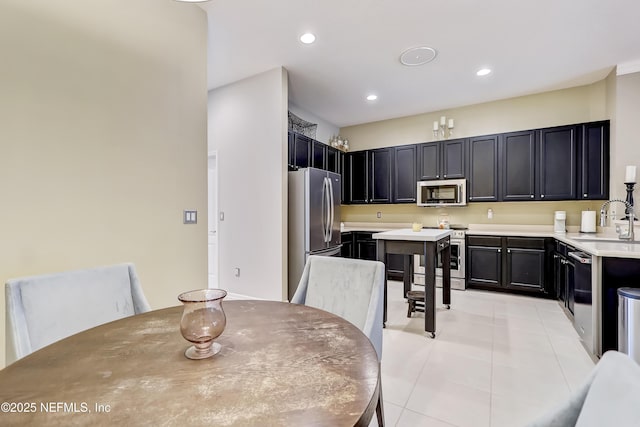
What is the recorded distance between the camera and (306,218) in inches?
142

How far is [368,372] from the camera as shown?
78cm

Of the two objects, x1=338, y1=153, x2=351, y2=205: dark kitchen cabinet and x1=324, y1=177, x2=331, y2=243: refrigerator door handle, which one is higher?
x1=338, y1=153, x2=351, y2=205: dark kitchen cabinet

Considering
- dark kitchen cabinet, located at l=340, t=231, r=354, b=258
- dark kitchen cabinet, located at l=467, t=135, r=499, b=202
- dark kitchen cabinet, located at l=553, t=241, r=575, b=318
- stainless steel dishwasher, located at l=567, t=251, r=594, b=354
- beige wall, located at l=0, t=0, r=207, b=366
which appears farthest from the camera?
dark kitchen cabinet, located at l=340, t=231, r=354, b=258

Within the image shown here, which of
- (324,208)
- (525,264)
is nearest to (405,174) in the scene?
(324,208)

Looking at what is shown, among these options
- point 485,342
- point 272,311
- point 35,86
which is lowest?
point 485,342

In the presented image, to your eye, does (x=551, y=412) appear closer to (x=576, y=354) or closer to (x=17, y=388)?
(x=17, y=388)

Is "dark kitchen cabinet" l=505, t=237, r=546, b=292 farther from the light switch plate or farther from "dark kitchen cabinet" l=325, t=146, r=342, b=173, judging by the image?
the light switch plate

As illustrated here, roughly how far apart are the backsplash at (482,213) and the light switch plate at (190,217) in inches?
157

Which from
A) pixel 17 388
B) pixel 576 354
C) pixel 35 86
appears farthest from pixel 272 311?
pixel 576 354

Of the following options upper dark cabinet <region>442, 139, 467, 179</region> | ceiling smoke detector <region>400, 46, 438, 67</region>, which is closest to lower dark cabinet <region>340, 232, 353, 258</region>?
upper dark cabinet <region>442, 139, 467, 179</region>

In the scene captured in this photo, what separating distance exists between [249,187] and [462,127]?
11.9ft

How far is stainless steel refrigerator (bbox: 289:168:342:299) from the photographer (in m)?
3.62

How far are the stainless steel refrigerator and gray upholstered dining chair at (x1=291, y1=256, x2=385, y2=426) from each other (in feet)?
6.14

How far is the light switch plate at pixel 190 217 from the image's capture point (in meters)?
2.40
